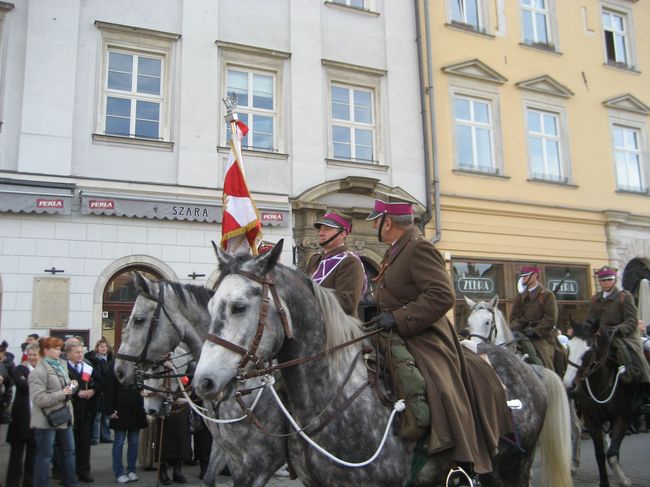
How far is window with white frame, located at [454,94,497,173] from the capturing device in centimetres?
1580

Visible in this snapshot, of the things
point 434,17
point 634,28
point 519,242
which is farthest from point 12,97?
point 634,28

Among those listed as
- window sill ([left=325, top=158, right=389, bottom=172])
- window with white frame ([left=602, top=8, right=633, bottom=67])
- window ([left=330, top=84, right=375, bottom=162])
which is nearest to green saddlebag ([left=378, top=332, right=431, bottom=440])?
window sill ([left=325, top=158, right=389, bottom=172])

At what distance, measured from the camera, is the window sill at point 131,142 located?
1173cm

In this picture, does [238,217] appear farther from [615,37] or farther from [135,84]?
[615,37]

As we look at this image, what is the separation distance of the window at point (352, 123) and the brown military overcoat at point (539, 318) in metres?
6.41

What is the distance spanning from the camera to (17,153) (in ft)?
36.2

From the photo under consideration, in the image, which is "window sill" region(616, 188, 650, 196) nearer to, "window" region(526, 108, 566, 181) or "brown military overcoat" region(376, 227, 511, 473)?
"window" region(526, 108, 566, 181)

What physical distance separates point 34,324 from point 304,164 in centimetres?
633

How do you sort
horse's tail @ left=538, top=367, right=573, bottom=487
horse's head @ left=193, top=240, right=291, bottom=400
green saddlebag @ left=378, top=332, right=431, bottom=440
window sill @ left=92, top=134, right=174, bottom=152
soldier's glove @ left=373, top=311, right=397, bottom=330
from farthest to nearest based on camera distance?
window sill @ left=92, top=134, right=174, bottom=152 → horse's tail @ left=538, top=367, right=573, bottom=487 → soldier's glove @ left=373, top=311, right=397, bottom=330 → green saddlebag @ left=378, top=332, right=431, bottom=440 → horse's head @ left=193, top=240, right=291, bottom=400

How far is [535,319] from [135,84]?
894 centimetres

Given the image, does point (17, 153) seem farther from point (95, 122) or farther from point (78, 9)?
point (78, 9)

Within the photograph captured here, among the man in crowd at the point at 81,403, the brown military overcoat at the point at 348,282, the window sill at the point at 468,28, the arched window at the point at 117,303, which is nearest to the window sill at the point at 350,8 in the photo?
the window sill at the point at 468,28

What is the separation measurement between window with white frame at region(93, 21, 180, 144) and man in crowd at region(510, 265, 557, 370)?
7542 millimetres

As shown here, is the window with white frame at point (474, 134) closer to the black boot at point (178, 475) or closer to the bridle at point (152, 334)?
the black boot at point (178, 475)
